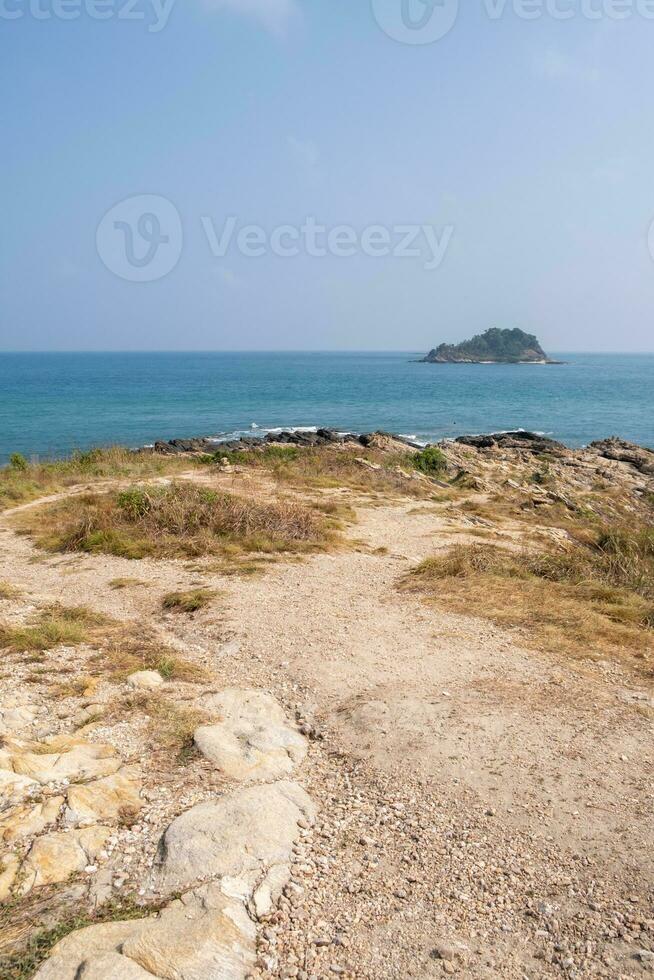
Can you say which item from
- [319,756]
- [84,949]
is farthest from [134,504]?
[84,949]

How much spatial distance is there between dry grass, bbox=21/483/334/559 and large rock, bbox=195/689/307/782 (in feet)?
18.4

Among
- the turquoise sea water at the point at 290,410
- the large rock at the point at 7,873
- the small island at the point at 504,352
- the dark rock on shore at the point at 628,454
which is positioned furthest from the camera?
the small island at the point at 504,352

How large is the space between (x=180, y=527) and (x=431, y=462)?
1435cm

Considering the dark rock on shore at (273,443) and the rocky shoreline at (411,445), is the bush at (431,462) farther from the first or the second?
the dark rock on shore at (273,443)

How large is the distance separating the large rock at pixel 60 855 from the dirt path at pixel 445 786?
4.77 feet

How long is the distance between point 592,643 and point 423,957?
5.49 meters

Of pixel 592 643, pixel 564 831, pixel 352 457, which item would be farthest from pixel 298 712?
pixel 352 457

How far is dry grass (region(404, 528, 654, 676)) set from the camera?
333 inches

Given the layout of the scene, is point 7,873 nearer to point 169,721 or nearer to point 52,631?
point 169,721

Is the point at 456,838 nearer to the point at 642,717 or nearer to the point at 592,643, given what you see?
the point at 642,717

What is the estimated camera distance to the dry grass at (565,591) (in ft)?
27.7

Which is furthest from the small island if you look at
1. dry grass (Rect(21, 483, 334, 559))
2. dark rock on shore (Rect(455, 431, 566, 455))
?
dry grass (Rect(21, 483, 334, 559))

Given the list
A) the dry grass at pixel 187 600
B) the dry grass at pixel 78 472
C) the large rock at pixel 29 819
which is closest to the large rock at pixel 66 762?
the large rock at pixel 29 819

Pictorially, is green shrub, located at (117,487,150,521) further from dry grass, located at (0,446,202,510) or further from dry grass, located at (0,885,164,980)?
dry grass, located at (0,885,164,980)
